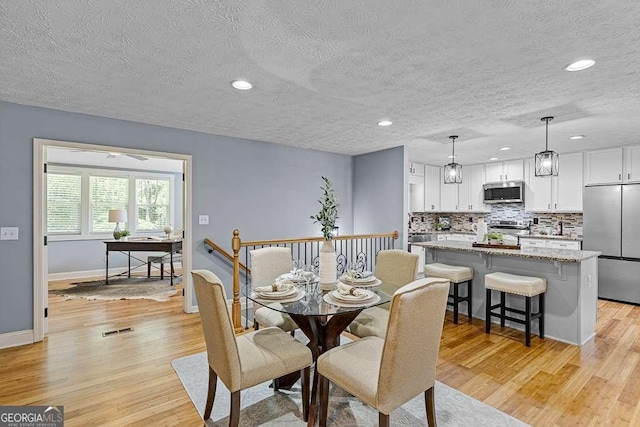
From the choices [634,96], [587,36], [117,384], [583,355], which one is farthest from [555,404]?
[117,384]

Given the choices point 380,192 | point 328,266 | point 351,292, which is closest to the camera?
point 351,292

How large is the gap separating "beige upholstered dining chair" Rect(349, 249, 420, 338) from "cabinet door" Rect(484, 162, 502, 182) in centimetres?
455

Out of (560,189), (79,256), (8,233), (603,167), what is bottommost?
(79,256)

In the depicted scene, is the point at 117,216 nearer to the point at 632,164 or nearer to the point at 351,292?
the point at 351,292

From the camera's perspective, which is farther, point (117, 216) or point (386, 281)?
point (117, 216)

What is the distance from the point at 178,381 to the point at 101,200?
234 inches

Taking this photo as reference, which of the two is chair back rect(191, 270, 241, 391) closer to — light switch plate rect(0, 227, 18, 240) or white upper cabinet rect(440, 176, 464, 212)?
light switch plate rect(0, 227, 18, 240)

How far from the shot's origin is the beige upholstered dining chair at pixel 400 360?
159 cm

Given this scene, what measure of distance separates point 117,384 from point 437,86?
139 inches

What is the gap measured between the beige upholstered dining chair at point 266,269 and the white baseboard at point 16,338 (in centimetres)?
235

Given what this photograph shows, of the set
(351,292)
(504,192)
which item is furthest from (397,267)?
(504,192)

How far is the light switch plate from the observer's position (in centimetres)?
321

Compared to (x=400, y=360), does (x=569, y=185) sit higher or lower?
higher

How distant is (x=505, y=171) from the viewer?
646 centimetres
